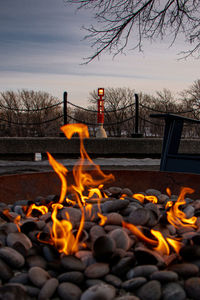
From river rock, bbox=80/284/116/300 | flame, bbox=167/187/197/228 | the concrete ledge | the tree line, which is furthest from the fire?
the tree line

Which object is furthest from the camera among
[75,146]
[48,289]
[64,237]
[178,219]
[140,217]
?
[75,146]

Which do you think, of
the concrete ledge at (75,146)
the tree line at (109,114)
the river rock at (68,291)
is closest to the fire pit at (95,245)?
the river rock at (68,291)

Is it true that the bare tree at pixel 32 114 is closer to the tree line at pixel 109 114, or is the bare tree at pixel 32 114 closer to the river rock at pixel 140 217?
the tree line at pixel 109 114

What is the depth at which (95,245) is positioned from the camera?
1.41m

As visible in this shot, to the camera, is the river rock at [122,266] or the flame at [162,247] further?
the flame at [162,247]

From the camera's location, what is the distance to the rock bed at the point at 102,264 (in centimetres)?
119

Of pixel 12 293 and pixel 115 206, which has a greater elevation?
pixel 115 206

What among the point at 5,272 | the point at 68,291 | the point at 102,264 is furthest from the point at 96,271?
the point at 5,272

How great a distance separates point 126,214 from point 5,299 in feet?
3.06

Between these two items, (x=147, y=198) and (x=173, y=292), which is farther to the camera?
(x=147, y=198)

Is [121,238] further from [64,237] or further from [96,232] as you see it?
[64,237]

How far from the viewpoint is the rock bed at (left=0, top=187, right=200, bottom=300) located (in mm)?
1188

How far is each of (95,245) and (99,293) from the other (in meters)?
0.28

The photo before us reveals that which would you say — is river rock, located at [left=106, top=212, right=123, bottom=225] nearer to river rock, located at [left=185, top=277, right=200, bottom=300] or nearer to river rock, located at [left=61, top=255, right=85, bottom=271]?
river rock, located at [left=61, top=255, right=85, bottom=271]
